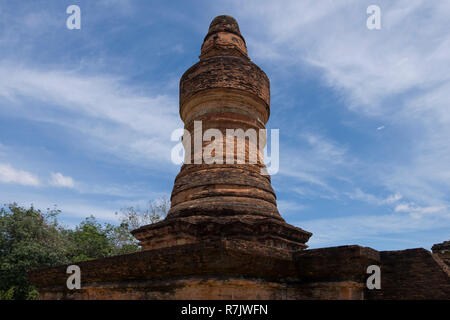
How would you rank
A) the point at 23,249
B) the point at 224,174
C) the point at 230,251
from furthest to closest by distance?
the point at 23,249, the point at 224,174, the point at 230,251

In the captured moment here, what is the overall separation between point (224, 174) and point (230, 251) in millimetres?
3033

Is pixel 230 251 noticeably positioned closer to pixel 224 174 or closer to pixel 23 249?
pixel 224 174

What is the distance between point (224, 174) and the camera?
7.46 meters

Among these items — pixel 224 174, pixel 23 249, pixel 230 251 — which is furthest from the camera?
pixel 23 249

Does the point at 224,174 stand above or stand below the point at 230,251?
above

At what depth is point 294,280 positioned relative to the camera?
5574 millimetres

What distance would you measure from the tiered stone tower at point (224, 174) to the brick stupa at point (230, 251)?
0.07 ft

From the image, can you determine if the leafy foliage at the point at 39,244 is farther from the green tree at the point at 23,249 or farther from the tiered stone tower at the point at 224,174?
the tiered stone tower at the point at 224,174

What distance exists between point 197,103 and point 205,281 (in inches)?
187

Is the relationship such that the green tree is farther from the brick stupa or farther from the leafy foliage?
the brick stupa

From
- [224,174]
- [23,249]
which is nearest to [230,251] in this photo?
[224,174]

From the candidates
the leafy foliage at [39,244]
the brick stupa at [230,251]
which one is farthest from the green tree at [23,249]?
the brick stupa at [230,251]
